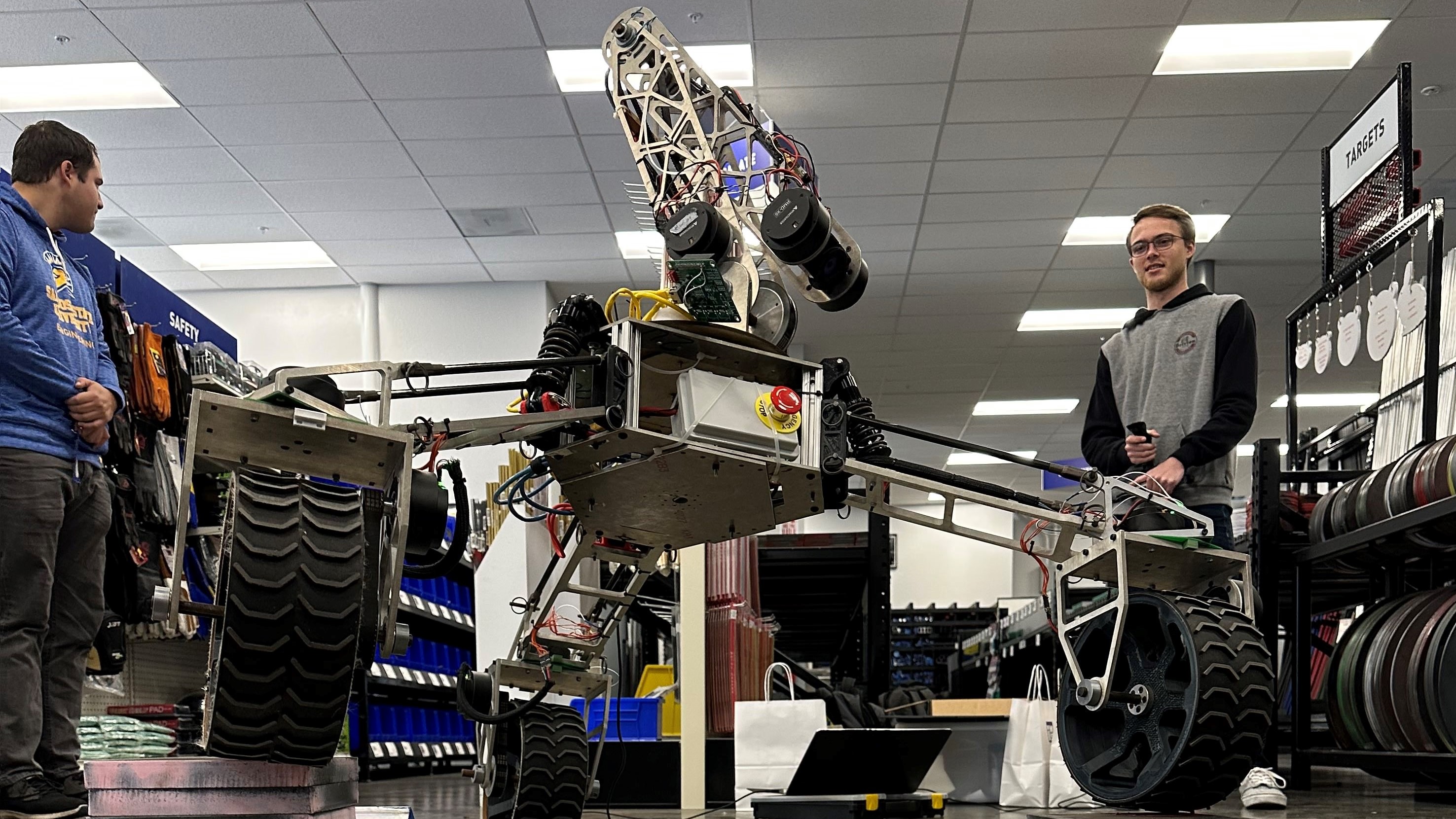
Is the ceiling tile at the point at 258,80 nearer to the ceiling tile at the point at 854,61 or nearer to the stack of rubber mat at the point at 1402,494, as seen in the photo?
the ceiling tile at the point at 854,61

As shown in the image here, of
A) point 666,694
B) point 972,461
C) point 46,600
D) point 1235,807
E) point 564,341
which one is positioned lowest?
point 1235,807

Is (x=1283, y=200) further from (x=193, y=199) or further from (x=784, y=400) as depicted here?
(x=784, y=400)

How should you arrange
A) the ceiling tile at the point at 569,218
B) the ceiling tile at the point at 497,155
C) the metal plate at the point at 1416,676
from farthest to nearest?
1. the ceiling tile at the point at 569,218
2. the ceiling tile at the point at 497,155
3. the metal plate at the point at 1416,676

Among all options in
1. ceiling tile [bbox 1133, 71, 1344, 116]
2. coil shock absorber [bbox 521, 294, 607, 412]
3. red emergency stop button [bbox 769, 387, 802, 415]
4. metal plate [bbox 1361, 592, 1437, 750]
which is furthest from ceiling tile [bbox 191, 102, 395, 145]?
metal plate [bbox 1361, 592, 1437, 750]

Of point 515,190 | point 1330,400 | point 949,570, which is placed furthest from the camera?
point 949,570

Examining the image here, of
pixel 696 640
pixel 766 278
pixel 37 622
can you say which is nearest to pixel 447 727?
pixel 696 640

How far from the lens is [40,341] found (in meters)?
2.95

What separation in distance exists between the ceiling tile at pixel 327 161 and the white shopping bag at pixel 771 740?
495 centimetres

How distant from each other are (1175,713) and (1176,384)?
1230 millimetres

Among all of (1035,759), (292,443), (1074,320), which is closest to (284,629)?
(292,443)

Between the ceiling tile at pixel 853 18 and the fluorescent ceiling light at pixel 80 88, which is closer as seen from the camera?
the ceiling tile at pixel 853 18

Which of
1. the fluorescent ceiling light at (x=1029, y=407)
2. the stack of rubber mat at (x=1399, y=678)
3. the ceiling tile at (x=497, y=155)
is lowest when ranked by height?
the stack of rubber mat at (x=1399, y=678)

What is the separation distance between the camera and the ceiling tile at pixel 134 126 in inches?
290

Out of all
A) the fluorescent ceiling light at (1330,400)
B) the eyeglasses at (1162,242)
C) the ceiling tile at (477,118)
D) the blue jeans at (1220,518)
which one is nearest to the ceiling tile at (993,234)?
the ceiling tile at (477,118)
